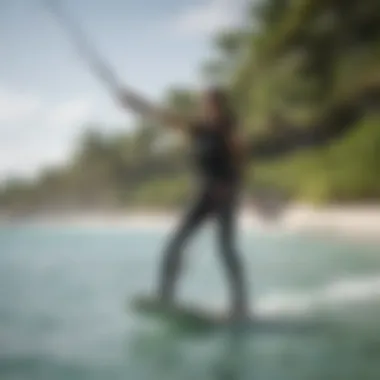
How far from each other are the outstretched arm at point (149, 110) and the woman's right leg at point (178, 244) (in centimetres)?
12

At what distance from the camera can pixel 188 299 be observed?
101 cm

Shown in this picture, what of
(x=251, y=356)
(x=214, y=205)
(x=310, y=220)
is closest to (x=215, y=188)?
(x=214, y=205)

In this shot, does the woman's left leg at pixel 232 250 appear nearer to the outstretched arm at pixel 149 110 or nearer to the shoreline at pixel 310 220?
the shoreline at pixel 310 220

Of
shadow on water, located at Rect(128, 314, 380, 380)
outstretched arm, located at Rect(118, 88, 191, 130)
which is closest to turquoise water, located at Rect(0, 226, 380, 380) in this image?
shadow on water, located at Rect(128, 314, 380, 380)

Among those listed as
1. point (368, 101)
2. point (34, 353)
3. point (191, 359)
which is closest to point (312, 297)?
point (191, 359)

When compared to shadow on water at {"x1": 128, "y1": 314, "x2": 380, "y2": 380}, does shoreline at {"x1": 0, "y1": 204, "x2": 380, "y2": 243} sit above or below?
above

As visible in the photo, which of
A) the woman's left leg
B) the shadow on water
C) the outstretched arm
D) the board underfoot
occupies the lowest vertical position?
the shadow on water

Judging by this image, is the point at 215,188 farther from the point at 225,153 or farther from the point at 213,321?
the point at 213,321

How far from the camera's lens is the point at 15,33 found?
3.55 feet

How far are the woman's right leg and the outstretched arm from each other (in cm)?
12

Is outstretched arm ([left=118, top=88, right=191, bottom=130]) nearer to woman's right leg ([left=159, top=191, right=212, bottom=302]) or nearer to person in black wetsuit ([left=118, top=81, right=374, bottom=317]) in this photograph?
person in black wetsuit ([left=118, top=81, right=374, bottom=317])

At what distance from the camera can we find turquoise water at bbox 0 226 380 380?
0.99 m

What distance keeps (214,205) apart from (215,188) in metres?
0.03

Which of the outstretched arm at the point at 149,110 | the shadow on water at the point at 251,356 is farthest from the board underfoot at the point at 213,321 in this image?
the outstretched arm at the point at 149,110
